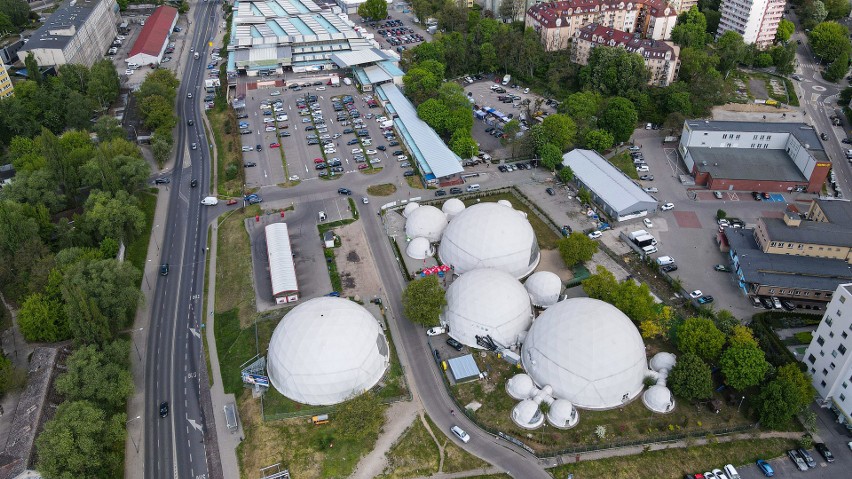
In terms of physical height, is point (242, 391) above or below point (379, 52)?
below

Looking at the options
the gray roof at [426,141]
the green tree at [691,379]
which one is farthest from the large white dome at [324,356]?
the gray roof at [426,141]

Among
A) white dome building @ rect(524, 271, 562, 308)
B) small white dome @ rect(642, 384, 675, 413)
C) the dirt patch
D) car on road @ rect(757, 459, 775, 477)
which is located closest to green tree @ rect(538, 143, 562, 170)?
white dome building @ rect(524, 271, 562, 308)

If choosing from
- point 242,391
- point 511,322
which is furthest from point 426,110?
point 242,391

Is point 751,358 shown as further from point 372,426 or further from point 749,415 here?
point 372,426

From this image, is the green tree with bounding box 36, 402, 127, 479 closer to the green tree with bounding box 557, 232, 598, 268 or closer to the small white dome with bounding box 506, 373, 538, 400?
the small white dome with bounding box 506, 373, 538, 400

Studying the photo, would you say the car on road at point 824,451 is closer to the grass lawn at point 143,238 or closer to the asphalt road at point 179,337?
the asphalt road at point 179,337

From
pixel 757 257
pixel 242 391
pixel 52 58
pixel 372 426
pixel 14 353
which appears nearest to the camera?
pixel 372 426

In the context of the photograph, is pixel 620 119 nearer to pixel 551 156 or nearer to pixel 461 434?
pixel 551 156
